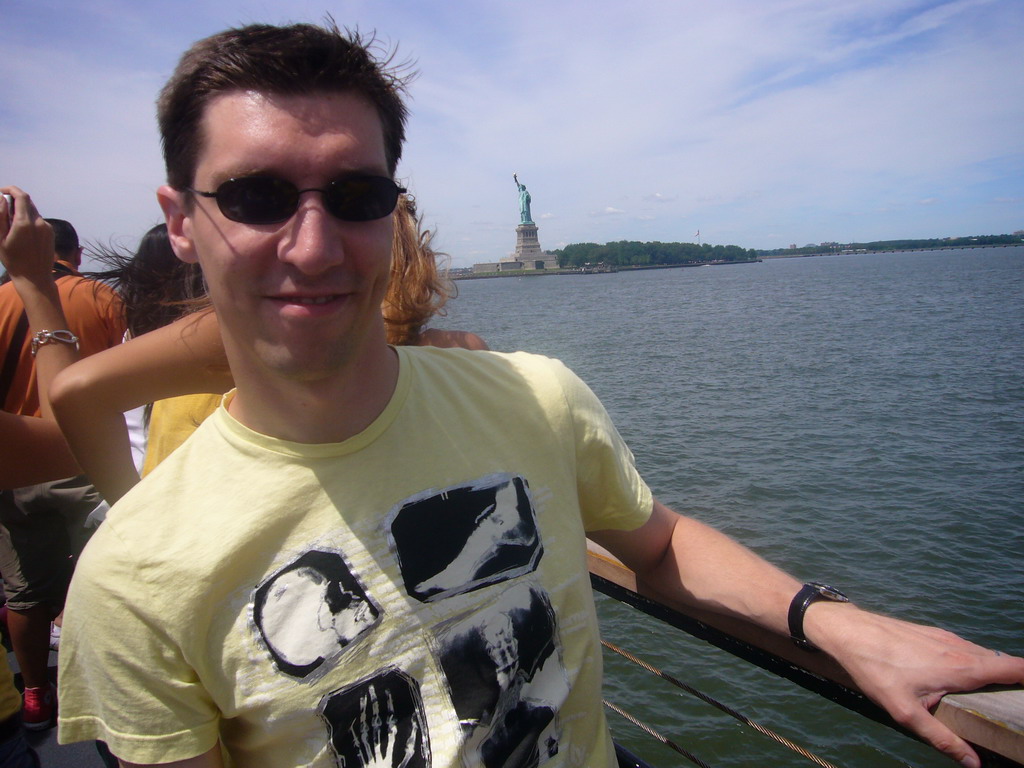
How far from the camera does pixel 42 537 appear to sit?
10.5 feet

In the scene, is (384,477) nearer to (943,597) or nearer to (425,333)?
(425,333)

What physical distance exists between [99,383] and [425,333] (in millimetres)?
881

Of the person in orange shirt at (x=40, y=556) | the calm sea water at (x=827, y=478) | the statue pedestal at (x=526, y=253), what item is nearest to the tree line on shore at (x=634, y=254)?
the statue pedestal at (x=526, y=253)

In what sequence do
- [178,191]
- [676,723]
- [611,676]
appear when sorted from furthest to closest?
[611,676], [676,723], [178,191]

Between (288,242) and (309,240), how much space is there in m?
0.04

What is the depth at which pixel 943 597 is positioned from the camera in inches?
357

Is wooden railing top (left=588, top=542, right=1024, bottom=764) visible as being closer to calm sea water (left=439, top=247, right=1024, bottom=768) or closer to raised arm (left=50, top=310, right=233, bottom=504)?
raised arm (left=50, top=310, right=233, bottom=504)

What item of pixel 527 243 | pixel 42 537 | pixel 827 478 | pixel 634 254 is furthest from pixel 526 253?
pixel 42 537

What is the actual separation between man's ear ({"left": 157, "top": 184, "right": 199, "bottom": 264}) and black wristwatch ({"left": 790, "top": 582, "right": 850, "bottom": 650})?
142cm

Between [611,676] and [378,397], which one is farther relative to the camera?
[611,676]

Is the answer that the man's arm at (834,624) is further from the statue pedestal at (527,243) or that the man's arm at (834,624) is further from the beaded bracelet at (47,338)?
the statue pedestal at (527,243)

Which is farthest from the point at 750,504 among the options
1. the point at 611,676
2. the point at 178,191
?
the point at 178,191

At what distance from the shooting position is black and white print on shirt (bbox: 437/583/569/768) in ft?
4.45

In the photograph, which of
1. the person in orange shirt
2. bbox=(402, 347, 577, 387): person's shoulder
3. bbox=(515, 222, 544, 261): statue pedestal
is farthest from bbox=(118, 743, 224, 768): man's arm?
bbox=(515, 222, 544, 261): statue pedestal
